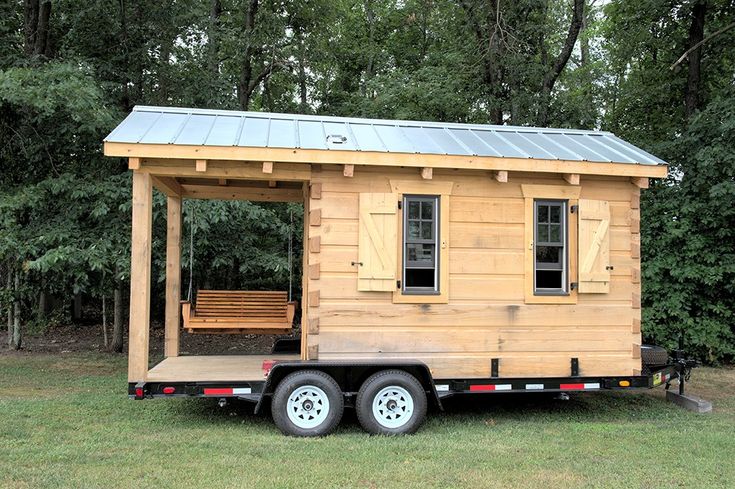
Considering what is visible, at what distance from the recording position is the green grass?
481 cm

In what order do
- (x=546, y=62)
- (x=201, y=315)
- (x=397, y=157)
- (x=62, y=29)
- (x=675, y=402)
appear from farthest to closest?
(x=546, y=62)
(x=62, y=29)
(x=201, y=315)
(x=675, y=402)
(x=397, y=157)

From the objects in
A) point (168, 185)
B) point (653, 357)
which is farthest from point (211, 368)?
point (653, 357)

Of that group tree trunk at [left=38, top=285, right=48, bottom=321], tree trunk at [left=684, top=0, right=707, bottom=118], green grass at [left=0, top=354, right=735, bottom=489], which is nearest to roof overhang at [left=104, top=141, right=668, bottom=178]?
green grass at [left=0, top=354, right=735, bottom=489]

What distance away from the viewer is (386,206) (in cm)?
640

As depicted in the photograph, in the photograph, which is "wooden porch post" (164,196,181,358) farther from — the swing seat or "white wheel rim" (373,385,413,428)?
"white wheel rim" (373,385,413,428)

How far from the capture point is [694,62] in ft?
43.1

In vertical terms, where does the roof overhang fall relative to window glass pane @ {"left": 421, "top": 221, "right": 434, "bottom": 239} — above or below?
above

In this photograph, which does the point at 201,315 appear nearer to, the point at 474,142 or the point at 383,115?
the point at 474,142

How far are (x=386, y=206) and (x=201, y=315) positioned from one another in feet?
13.2

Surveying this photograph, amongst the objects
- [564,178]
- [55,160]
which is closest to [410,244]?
[564,178]

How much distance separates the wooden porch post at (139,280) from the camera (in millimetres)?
6027

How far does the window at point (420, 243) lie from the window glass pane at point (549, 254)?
1.24 m

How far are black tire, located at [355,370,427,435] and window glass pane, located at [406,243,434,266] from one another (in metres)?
1.22

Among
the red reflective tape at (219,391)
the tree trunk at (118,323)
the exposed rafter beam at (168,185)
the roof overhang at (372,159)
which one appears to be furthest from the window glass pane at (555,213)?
the tree trunk at (118,323)
